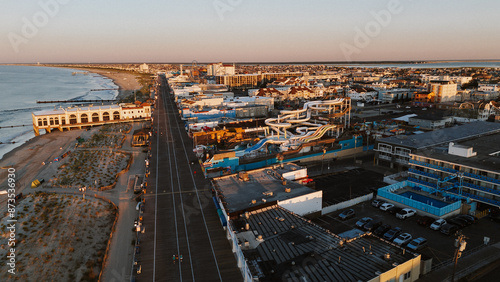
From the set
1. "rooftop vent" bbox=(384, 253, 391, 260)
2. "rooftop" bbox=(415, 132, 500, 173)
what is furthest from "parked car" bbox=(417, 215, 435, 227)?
"rooftop vent" bbox=(384, 253, 391, 260)

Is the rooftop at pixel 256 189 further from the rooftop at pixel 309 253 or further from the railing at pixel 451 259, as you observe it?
the railing at pixel 451 259

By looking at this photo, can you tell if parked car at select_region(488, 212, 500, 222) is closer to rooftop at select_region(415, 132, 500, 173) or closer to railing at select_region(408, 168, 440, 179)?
rooftop at select_region(415, 132, 500, 173)

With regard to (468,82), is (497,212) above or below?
below

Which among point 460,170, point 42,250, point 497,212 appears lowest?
point 42,250

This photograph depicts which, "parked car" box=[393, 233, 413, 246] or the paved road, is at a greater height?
"parked car" box=[393, 233, 413, 246]

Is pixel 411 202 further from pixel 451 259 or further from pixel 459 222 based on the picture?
pixel 451 259

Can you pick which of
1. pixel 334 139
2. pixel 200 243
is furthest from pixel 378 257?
pixel 334 139

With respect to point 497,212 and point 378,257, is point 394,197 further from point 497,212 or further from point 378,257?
point 378,257
